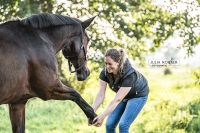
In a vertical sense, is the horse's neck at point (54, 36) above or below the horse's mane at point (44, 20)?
below

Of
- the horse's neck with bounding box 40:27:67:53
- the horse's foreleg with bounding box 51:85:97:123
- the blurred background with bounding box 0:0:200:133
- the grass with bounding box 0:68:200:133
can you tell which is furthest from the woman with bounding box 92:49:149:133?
the blurred background with bounding box 0:0:200:133

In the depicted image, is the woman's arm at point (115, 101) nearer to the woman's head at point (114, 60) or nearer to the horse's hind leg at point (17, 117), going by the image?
the woman's head at point (114, 60)

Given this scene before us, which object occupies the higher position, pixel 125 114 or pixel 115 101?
pixel 115 101

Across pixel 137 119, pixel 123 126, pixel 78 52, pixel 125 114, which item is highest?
pixel 78 52

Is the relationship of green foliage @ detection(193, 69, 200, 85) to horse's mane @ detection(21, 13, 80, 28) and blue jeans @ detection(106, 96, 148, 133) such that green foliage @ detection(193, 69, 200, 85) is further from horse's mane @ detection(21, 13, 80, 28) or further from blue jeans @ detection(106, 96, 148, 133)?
horse's mane @ detection(21, 13, 80, 28)

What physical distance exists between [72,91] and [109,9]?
7.53m

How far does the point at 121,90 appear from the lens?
5.47 metres

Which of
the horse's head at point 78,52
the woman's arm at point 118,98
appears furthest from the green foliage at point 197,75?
the woman's arm at point 118,98

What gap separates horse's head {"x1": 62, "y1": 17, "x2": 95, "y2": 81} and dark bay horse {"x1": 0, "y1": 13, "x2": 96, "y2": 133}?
0.01m

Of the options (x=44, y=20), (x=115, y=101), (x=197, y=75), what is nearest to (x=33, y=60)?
(x=44, y=20)

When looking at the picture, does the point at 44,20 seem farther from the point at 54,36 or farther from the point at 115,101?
the point at 115,101

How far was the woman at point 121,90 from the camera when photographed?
5.45m

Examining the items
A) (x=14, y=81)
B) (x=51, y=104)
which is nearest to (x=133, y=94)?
(x=14, y=81)

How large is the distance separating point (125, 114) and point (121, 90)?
39 cm
